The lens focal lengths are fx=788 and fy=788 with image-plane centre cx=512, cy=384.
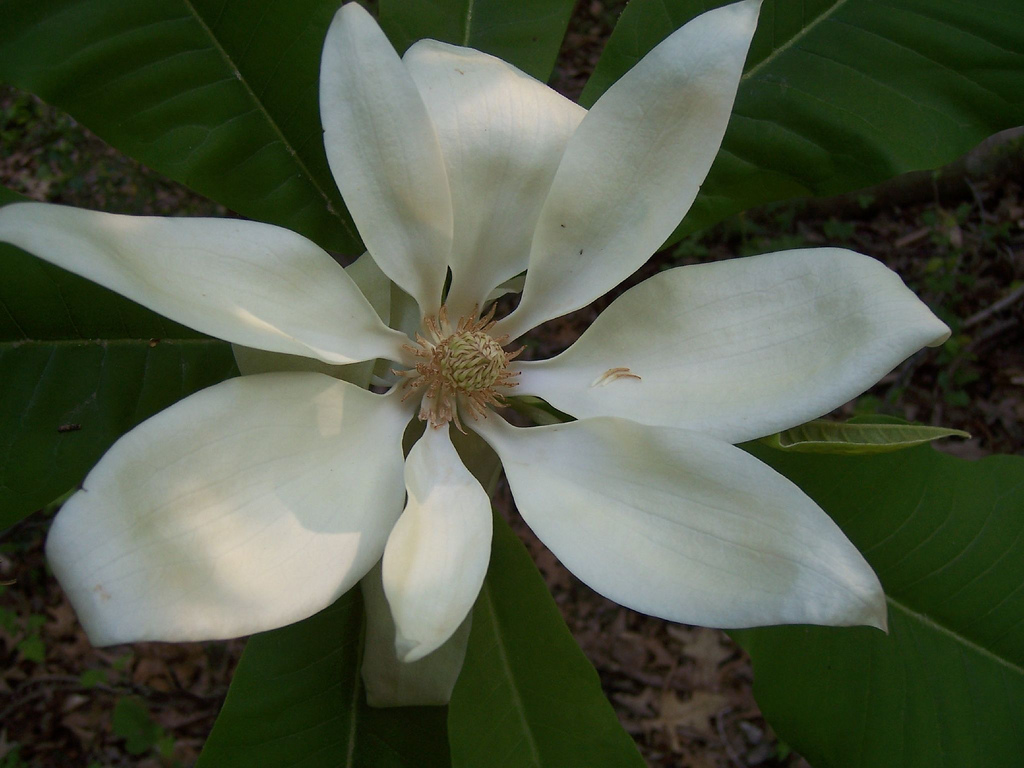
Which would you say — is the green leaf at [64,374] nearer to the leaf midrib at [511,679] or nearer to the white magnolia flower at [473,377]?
the white magnolia flower at [473,377]

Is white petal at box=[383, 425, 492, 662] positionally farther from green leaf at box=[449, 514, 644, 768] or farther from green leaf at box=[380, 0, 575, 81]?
green leaf at box=[380, 0, 575, 81]

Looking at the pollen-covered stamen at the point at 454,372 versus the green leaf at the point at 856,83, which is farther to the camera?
the green leaf at the point at 856,83

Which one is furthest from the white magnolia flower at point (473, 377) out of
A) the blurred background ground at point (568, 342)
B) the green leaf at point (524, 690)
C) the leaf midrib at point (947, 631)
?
the blurred background ground at point (568, 342)

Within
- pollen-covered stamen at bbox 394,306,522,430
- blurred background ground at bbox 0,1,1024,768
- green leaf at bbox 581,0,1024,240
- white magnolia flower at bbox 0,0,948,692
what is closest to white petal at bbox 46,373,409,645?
white magnolia flower at bbox 0,0,948,692

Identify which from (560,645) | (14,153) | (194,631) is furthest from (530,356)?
(14,153)

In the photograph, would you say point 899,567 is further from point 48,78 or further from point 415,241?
point 48,78

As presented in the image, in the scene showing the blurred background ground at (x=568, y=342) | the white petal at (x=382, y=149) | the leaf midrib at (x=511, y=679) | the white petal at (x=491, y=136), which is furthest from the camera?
the blurred background ground at (x=568, y=342)
